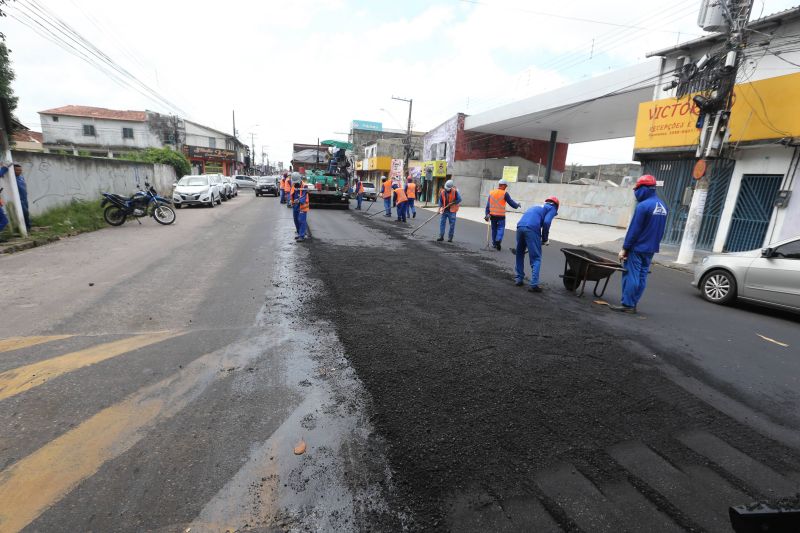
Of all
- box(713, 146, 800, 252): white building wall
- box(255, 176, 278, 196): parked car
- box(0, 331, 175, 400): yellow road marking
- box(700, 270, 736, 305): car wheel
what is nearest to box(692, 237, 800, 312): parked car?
box(700, 270, 736, 305): car wheel

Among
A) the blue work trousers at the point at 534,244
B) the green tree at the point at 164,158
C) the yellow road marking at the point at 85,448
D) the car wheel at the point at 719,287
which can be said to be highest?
the green tree at the point at 164,158

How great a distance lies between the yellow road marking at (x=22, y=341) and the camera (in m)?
3.85

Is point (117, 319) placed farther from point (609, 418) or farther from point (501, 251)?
point (501, 251)

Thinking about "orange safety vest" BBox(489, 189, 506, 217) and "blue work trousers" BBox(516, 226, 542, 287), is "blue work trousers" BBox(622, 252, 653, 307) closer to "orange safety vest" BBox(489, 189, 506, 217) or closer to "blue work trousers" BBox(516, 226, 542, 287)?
"blue work trousers" BBox(516, 226, 542, 287)

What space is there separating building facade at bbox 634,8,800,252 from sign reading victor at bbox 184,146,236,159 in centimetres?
5007

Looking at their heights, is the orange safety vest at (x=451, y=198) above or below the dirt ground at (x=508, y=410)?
above

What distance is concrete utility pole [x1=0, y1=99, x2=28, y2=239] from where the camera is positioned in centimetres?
840

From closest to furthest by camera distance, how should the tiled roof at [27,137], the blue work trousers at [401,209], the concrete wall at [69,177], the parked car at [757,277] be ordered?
the parked car at [757,277] < the concrete wall at [69,177] < the blue work trousers at [401,209] < the tiled roof at [27,137]

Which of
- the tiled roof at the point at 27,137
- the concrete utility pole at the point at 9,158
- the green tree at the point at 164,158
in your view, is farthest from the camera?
the tiled roof at the point at 27,137

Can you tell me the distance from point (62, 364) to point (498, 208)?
919 cm

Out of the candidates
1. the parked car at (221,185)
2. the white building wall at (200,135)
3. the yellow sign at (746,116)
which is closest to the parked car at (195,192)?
the parked car at (221,185)

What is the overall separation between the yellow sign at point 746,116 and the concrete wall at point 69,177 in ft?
60.2

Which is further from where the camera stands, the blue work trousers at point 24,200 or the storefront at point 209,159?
the storefront at point 209,159

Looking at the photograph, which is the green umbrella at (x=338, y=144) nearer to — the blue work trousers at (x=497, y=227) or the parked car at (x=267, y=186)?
the parked car at (x=267, y=186)
